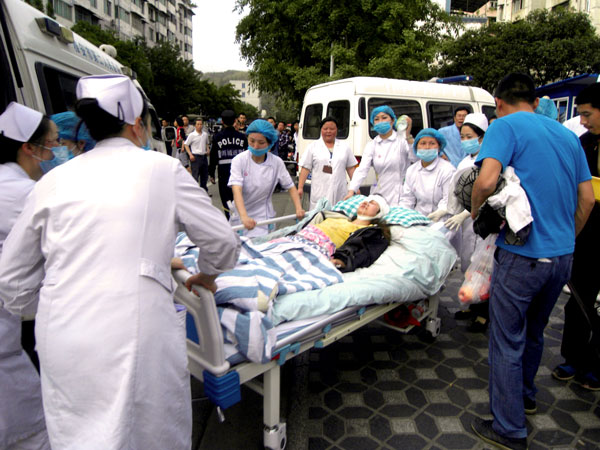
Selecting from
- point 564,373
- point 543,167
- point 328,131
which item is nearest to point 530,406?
point 564,373

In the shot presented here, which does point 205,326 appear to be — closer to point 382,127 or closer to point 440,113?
point 382,127

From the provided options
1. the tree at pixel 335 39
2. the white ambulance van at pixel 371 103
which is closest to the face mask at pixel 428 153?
the white ambulance van at pixel 371 103

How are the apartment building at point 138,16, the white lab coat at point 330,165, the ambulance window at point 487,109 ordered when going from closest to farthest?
1. the white lab coat at point 330,165
2. the ambulance window at point 487,109
3. the apartment building at point 138,16

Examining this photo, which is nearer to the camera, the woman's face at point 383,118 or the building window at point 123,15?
the woman's face at point 383,118

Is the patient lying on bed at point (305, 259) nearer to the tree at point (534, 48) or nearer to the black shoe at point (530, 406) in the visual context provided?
the black shoe at point (530, 406)

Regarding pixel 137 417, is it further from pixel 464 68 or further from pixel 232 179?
pixel 464 68

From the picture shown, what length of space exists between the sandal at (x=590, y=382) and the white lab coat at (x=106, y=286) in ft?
10.1

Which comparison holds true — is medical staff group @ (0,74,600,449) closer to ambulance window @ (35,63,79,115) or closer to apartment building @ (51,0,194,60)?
ambulance window @ (35,63,79,115)

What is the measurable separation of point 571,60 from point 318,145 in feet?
86.1

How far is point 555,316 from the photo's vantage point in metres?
4.50

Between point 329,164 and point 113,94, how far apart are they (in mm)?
4096

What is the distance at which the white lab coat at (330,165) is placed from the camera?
17.7ft

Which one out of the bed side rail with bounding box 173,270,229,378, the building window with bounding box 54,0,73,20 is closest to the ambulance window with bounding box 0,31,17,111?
the bed side rail with bounding box 173,270,229,378

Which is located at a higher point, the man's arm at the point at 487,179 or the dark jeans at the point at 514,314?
the man's arm at the point at 487,179
